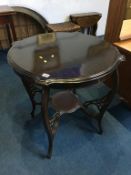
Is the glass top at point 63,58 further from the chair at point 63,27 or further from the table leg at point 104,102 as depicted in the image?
the chair at point 63,27

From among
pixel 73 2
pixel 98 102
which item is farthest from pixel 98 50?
pixel 73 2

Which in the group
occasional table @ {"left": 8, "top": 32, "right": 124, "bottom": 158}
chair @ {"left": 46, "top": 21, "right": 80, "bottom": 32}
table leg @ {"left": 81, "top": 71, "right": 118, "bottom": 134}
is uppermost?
occasional table @ {"left": 8, "top": 32, "right": 124, "bottom": 158}

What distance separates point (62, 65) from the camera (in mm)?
1103

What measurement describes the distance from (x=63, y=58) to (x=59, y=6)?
211 centimetres

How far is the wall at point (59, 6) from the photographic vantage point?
2.74m

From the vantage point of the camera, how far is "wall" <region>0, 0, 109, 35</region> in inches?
108

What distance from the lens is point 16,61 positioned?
1.13 meters

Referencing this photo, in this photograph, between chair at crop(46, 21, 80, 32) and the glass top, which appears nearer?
the glass top

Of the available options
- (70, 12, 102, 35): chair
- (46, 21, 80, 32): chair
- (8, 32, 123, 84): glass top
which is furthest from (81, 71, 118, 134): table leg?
(70, 12, 102, 35): chair

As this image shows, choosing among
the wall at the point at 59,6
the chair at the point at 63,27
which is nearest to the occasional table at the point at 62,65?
the chair at the point at 63,27

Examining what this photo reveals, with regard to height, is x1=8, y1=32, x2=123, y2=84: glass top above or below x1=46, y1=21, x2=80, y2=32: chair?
above

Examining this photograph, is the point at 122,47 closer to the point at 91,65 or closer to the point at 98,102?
the point at 98,102

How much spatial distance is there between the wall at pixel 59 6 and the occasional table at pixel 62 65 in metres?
1.51

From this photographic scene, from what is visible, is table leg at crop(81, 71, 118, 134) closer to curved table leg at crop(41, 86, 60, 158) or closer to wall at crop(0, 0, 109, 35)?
curved table leg at crop(41, 86, 60, 158)
